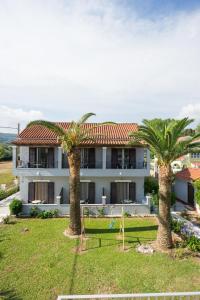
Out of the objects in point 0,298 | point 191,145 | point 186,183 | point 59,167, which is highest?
point 191,145

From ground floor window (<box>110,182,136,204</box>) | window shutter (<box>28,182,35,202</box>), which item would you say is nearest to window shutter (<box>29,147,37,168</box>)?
window shutter (<box>28,182,35,202</box>)

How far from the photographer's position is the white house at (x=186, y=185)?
2892 centimetres

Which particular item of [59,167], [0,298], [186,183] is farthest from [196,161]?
[0,298]

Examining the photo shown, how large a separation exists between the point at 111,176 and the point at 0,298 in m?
16.0

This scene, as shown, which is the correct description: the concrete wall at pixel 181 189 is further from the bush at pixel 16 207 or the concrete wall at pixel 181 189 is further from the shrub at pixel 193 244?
the bush at pixel 16 207

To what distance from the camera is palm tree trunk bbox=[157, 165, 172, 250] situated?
16.3 m

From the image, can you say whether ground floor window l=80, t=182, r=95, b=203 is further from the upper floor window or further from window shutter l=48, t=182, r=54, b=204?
the upper floor window

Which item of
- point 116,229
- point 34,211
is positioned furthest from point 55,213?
point 116,229

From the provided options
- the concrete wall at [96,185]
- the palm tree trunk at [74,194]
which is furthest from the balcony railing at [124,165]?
the palm tree trunk at [74,194]

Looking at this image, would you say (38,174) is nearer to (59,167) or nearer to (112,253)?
(59,167)

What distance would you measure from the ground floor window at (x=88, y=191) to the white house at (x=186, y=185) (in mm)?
10671

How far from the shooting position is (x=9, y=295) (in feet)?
36.6

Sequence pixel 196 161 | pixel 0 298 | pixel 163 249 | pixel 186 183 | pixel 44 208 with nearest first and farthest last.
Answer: pixel 0 298 → pixel 163 249 → pixel 44 208 → pixel 186 183 → pixel 196 161

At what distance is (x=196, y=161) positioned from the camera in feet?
141
